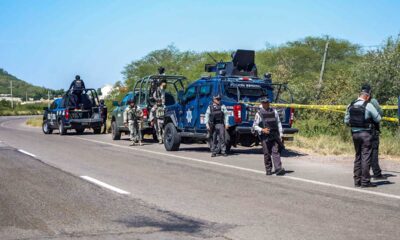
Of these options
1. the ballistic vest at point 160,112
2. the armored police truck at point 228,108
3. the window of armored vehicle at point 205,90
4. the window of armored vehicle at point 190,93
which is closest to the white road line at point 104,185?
the armored police truck at point 228,108

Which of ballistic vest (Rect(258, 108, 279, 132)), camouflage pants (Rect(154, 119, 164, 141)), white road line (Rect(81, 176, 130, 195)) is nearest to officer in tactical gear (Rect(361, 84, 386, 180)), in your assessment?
ballistic vest (Rect(258, 108, 279, 132))

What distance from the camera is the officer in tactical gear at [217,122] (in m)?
15.6

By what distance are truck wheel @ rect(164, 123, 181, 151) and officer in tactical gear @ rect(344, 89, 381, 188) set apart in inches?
321

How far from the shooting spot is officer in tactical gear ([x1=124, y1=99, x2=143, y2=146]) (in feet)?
69.1

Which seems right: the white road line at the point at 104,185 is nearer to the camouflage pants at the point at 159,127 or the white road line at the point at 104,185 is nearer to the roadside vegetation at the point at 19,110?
the camouflage pants at the point at 159,127

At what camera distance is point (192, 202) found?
8750 millimetres

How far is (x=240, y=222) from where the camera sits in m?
7.30

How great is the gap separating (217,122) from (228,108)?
1.70ft

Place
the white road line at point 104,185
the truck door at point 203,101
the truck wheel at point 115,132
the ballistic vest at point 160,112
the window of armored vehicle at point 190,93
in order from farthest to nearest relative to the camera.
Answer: the truck wheel at point 115,132 < the ballistic vest at point 160,112 < the window of armored vehicle at point 190,93 < the truck door at point 203,101 < the white road line at point 104,185

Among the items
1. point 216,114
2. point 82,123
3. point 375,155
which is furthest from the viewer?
point 82,123

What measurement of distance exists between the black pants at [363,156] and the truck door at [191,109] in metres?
7.43

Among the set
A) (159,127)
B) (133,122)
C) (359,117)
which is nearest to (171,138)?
(159,127)

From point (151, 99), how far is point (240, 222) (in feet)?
48.2

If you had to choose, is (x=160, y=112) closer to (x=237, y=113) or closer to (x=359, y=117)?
(x=237, y=113)
